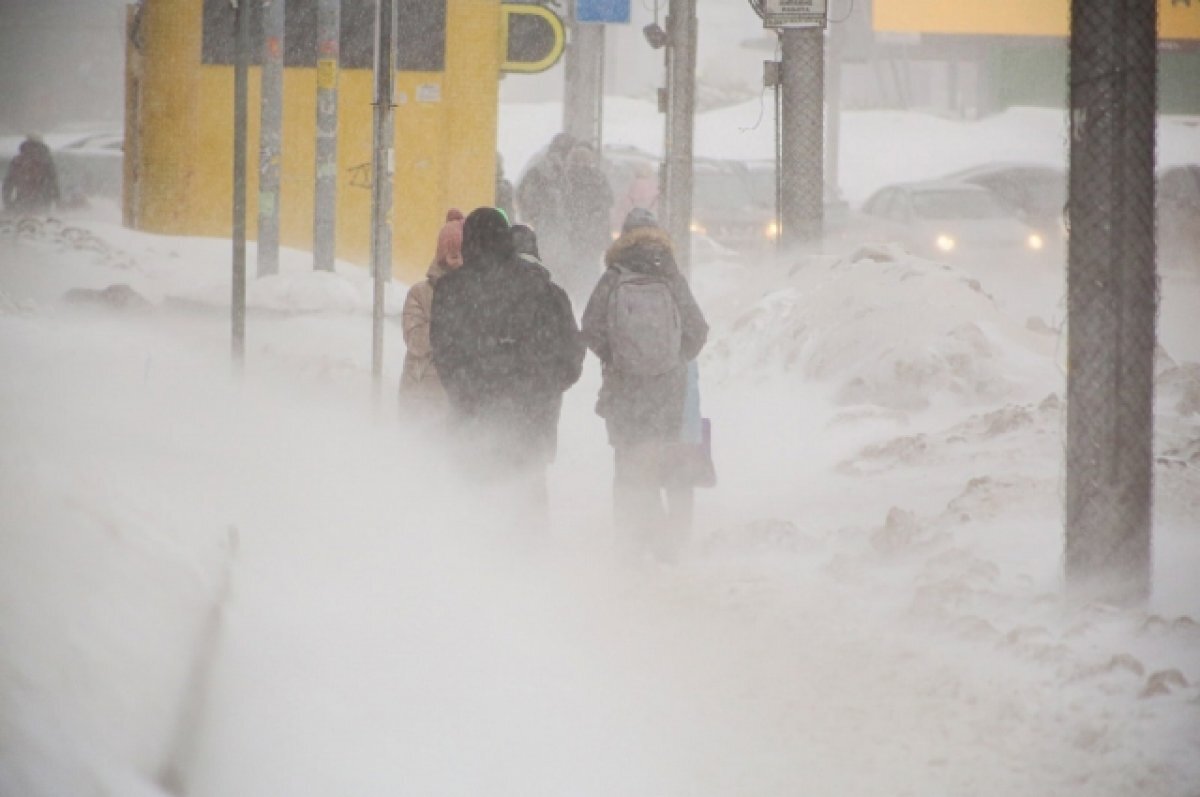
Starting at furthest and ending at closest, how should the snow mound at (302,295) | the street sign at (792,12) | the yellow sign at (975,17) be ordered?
the yellow sign at (975,17)
the snow mound at (302,295)
the street sign at (792,12)

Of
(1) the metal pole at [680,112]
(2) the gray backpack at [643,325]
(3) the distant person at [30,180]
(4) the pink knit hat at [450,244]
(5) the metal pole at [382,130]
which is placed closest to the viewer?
(2) the gray backpack at [643,325]

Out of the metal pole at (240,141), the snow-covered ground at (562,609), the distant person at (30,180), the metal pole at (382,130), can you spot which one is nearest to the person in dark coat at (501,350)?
the snow-covered ground at (562,609)

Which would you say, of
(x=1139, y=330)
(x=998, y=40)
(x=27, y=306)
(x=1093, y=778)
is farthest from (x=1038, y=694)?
(x=998, y=40)

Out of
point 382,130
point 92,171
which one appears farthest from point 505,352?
point 92,171

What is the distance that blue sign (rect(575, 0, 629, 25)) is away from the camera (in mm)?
18453

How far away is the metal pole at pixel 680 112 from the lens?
1549 cm

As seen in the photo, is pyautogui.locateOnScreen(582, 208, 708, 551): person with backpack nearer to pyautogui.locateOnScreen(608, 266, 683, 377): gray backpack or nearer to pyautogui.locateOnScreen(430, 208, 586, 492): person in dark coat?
pyautogui.locateOnScreen(608, 266, 683, 377): gray backpack

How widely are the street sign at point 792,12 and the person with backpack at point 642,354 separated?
5566mm

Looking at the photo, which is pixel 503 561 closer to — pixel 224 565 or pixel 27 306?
pixel 224 565

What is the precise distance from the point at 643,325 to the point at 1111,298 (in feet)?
7.23

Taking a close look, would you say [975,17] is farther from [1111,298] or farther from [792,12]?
[1111,298]

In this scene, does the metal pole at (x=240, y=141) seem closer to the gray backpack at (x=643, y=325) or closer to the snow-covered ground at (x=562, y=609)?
the snow-covered ground at (x=562, y=609)

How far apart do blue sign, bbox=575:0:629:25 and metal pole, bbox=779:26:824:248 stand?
406cm

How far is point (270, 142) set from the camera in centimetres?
1407
